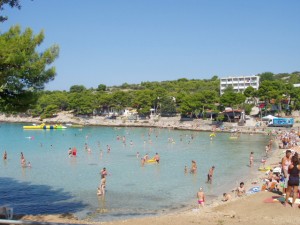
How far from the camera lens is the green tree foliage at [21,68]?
30.9 feet

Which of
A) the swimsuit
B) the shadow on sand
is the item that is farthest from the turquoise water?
the swimsuit

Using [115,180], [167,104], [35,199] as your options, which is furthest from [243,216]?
[167,104]

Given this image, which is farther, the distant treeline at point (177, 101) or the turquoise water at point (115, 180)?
the distant treeline at point (177, 101)

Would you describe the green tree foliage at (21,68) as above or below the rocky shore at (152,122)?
above

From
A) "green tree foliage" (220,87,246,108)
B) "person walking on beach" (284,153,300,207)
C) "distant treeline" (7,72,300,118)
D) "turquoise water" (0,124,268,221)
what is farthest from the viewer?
"distant treeline" (7,72,300,118)

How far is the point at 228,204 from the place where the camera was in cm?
1204

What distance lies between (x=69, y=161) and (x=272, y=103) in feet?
157

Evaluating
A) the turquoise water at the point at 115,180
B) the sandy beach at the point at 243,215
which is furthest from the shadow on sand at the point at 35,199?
the sandy beach at the point at 243,215

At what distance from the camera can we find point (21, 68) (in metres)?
9.82

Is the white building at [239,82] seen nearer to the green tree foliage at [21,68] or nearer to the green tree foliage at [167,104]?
the green tree foliage at [167,104]

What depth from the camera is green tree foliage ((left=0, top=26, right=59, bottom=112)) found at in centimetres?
941

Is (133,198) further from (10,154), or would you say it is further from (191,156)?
(10,154)

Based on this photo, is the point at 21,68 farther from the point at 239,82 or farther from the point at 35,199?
the point at 239,82

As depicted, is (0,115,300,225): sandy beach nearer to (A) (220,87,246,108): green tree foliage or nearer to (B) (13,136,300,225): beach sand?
(B) (13,136,300,225): beach sand
